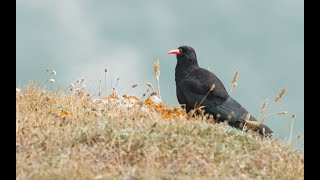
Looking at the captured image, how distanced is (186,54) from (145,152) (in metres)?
4.79

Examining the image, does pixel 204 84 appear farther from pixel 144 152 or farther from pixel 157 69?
pixel 144 152

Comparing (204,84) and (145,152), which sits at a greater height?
(204,84)

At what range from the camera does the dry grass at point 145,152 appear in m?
5.50

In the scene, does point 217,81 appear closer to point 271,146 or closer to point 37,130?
point 271,146

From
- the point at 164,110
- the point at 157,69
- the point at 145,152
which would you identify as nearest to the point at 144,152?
the point at 145,152

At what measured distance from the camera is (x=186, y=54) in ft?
34.2

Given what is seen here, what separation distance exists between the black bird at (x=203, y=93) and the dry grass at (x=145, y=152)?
7.72ft

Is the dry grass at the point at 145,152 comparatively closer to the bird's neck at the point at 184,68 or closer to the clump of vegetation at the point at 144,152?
the clump of vegetation at the point at 144,152

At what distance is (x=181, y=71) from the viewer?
34.1 feet

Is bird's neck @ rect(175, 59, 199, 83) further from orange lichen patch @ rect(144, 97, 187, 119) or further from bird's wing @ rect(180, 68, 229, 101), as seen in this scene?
orange lichen patch @ rect(144, 97, 187, 119)

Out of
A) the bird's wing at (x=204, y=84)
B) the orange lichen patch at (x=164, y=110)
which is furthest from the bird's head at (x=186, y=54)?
the orange lichen patch at (x=164, y=110)
